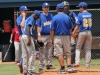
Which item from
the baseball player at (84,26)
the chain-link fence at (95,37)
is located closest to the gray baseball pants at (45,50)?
the baseball player at (84,26)

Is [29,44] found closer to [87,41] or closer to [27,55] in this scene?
[27,55]

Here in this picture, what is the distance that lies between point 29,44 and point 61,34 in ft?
3.32

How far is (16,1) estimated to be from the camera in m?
20.6

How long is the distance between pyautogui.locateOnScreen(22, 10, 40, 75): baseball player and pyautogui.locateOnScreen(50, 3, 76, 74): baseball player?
61 centimetres

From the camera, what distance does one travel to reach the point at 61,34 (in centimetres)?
1202

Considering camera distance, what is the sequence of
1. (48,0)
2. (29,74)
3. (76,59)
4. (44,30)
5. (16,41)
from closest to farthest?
(29,74)
(44,30)
(76,59)
(16,41)
(48,0)

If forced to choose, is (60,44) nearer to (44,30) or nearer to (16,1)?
(44,30)

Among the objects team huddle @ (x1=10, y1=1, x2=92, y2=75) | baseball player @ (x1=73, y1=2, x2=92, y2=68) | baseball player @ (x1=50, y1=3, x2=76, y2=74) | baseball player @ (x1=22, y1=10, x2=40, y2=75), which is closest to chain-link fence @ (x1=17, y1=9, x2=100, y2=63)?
Result: baseball player @ (x1=73, y1=2, x2=92, y2=68)

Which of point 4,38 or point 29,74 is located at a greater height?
point 4,38

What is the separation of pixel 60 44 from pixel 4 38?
37.5 ft

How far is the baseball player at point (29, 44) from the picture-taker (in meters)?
11.8

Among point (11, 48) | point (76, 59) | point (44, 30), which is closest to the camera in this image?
point (44, 30)

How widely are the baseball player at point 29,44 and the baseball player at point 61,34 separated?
608mm

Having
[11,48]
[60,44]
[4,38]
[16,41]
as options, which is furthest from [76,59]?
[4,38]
